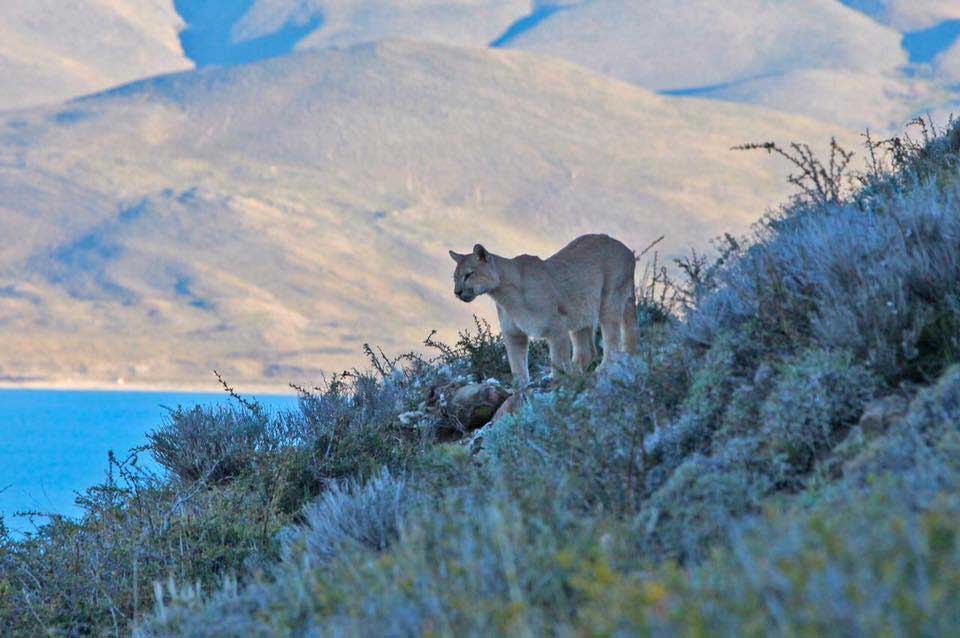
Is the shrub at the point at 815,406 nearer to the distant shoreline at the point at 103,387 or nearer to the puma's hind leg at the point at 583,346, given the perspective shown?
the puma's hind leg at the point at 583,346

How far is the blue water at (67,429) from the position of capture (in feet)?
175

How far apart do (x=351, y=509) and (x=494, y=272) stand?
15.3 ft

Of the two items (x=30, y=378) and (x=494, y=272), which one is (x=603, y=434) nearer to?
(x=494, y=272)

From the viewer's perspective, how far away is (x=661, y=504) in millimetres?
6457

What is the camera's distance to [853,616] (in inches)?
151

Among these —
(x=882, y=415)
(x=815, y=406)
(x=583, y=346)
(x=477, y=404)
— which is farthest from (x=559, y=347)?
(x=882, y=415)

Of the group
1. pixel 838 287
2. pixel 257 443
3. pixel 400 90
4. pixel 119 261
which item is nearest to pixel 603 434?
pixel 838 287

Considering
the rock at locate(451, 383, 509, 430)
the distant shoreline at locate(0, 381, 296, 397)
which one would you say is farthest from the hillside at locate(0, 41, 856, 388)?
the rock at locate(451, 383, 509, 430)

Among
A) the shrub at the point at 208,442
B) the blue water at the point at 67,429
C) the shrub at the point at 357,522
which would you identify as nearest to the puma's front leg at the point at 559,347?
the shrub at the point at 208,442

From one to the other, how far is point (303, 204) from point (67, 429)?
2891 inches

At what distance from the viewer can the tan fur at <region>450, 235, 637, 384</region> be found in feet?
39.8

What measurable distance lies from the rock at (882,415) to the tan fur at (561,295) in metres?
4.97

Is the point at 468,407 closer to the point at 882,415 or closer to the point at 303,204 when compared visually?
the point at 882,415

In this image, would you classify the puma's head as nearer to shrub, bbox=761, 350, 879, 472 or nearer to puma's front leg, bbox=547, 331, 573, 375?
puma's front leg, bbox=547, 331, 573, 375
